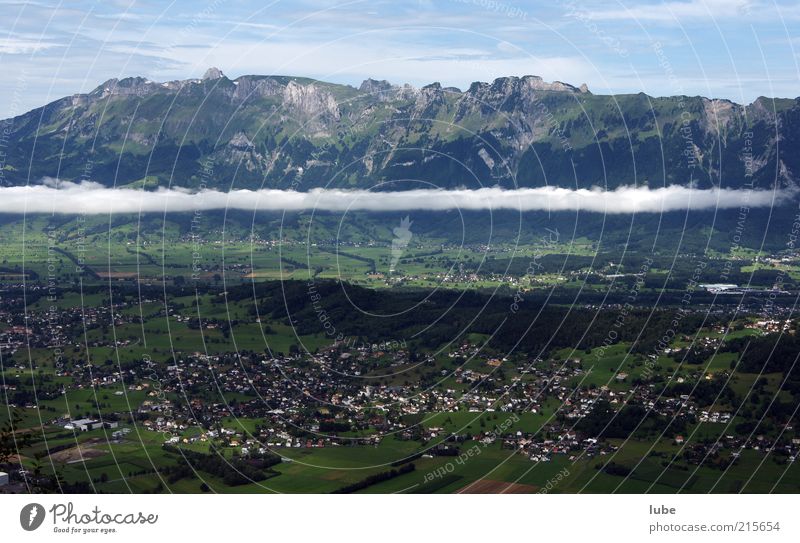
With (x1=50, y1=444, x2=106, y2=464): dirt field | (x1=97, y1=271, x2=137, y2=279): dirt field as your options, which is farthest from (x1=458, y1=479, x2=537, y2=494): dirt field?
(x1=97, y1=271, x2=137, y2=279): dirt field

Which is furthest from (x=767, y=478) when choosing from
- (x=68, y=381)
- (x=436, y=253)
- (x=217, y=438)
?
(x=436, y=253)

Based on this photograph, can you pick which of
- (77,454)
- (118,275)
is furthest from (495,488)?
(118,275)

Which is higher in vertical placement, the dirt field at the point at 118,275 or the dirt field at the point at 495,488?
the dirt field at the point at 118,275

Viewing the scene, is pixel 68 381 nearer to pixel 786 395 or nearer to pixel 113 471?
pixel 113 471

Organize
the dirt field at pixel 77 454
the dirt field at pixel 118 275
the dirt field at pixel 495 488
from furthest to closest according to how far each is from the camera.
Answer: the dirt field at pixel 118 275 < the dirt field at pixel 77 454 < the dirt field at pixel 495 488

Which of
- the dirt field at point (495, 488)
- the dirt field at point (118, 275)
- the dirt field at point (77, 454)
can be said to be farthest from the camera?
the dirt field at point (118, 275)

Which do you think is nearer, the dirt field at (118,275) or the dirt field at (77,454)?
the dirt field at (77,454)

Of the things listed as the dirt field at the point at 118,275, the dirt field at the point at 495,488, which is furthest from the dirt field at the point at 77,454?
the dirt field at the point at 118,275

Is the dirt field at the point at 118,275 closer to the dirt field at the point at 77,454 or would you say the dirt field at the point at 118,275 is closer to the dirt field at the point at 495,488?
the dirt field at the point at 77,454

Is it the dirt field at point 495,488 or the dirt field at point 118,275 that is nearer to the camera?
the dirt field at point 495,488

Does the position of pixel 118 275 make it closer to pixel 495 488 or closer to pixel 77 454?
pixel 77 454
